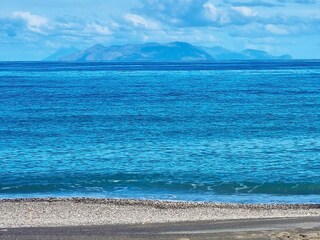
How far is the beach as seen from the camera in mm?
24906

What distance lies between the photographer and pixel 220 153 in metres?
53.5

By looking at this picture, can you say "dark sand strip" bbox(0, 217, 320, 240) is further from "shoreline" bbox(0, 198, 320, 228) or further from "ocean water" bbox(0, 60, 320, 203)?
"ocean water" bbox(0, 60, 320, 203)

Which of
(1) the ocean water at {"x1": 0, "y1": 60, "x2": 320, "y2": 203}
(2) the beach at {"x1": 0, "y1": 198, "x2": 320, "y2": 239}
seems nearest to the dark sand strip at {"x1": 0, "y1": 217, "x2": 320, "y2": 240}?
(2) the beach at {"x1": 0, "y1": 198, "x2": 320, "y2": 239}

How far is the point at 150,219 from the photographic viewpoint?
29828 millimetres

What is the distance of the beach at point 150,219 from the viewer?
24.9 meters

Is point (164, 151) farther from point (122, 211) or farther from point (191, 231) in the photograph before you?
point (191, 231)

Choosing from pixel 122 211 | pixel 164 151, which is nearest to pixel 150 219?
pixel 122 211

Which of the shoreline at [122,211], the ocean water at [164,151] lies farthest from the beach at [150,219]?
the ocean water at [164,151]

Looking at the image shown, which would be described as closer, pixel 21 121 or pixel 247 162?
pixel 247 162

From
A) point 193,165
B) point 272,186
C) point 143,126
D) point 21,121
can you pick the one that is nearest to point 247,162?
point 193,165

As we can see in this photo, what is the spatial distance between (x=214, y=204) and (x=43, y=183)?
1295 centimetres

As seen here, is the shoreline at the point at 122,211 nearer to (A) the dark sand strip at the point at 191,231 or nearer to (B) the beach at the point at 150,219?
(B) the beach at the point at 150,219

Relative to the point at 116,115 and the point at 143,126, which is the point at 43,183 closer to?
the point at 143,126

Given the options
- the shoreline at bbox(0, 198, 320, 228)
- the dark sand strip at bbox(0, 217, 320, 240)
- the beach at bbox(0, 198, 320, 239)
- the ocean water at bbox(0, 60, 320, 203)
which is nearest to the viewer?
the dark sand strip at bbox(0, 217, 320, 240)
